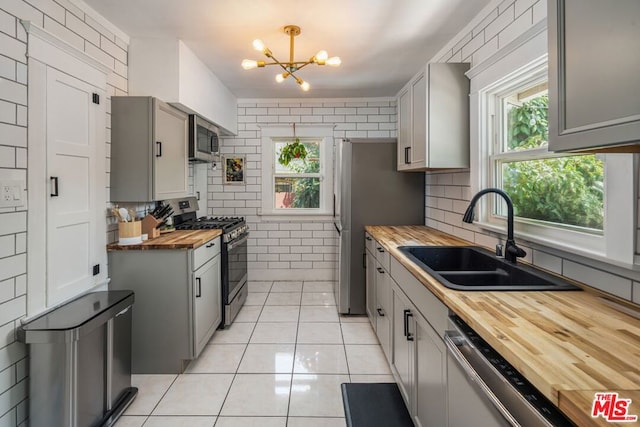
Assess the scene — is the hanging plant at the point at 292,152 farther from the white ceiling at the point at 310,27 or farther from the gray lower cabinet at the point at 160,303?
the gray lower cabinet at the point at 160,303

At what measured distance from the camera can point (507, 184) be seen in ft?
7.22

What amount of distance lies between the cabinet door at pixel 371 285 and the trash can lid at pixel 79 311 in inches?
75.2

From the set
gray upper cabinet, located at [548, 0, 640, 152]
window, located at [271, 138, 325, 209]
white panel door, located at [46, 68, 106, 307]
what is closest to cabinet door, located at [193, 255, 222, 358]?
white panel door, located at [46, 68, 106, 307]

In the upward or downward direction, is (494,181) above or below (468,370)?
above

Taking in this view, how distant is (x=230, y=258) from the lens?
10.6 feet

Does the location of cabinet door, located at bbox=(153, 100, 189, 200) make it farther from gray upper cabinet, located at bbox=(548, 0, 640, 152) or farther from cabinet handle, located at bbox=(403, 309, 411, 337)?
gray upper cabinet, located at bbox=(548, 0, 640, 152)

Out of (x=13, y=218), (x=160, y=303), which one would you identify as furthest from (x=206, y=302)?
(x=13, y=218)

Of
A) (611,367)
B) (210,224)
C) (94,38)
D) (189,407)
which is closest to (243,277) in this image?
(210,224)

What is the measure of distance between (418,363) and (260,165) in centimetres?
344

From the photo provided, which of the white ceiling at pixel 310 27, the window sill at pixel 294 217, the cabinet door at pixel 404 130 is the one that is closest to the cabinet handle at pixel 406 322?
the cabinet door at pixel 404 130

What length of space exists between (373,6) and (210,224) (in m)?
2.37

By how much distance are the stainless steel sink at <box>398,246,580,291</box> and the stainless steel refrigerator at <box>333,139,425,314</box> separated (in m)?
1.17

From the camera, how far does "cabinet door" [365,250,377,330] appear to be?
9.99 ft

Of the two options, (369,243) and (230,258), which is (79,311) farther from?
(369,243)
